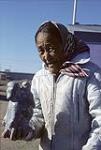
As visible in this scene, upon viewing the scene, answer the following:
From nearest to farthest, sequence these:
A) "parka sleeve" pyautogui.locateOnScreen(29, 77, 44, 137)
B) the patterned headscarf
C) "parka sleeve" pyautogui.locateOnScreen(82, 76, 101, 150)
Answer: "parka sleeve" pyautogui.locateOnScreen(82, 76, 101, 150) → the patterned headscarf → "parka sleeve" pyautogui.locateOnScreen(29, 77, 44, 137)

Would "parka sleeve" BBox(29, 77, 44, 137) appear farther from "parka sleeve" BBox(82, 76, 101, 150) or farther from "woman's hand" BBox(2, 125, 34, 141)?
"parka sleeve" BBox(82, 76, 101, 150)

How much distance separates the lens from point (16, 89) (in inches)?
115

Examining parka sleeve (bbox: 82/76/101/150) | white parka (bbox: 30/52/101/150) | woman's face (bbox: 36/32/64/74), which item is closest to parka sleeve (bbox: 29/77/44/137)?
white parka (bbox: 30/52/101/150)

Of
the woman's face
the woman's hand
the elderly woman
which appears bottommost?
the woman's hand

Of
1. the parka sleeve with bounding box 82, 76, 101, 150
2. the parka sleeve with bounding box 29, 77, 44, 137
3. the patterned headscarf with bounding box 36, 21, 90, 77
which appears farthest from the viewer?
the parka sleeve with bounding box 29, 77, 44, 137

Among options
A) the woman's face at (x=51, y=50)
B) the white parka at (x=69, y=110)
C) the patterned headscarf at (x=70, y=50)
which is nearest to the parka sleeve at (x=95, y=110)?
the white parka at (x=69, y=110)

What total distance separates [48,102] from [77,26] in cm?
441

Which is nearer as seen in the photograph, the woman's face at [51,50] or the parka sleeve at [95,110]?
the parka sleeve at [95,110]

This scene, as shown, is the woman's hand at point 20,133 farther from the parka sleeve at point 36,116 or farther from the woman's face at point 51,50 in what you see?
the woman's face at point 51,50

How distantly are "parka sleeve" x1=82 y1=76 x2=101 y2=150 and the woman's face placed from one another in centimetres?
25

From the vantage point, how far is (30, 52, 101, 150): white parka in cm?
283

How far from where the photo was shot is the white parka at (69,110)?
283cm

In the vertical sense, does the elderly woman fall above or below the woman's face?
below

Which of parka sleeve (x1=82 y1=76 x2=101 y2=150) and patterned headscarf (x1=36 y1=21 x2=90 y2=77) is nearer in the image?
parka sleeve (x1=82 y1=76 x2=101 y2=150)
